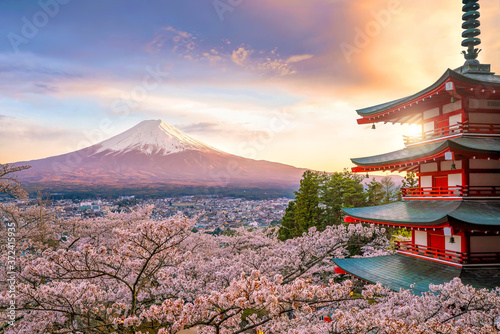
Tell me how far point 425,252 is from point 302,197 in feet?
46.6

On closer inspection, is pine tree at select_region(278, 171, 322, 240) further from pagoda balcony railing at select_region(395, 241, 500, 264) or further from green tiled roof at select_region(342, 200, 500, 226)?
pagoda balcony railing at select_region(395, 241, 500, 264)

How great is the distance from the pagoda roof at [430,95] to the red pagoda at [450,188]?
28mm

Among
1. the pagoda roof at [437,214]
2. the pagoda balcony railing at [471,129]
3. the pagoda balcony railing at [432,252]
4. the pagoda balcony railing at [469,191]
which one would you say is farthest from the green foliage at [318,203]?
the pagoda balcony railing at [471,129]

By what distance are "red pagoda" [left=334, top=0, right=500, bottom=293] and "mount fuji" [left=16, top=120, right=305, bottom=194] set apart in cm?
4083

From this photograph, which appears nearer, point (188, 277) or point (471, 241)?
point (471, 241)

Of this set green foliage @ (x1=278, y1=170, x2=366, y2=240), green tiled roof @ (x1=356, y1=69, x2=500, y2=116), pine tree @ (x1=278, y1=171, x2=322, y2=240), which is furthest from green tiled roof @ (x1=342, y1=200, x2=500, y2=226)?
green foliage @ (x1=278, y1=170, x2=366, y2=240)

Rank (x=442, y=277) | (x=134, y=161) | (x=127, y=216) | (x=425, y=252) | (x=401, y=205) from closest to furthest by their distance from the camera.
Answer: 1. (x=442, y=277)
2. (x=425, y=252)
3. (x=401, y=205)
4. (x=127, y=216)
5. (x=134, y=161)

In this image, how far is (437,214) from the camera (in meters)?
8.29

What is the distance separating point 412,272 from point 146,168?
58971 millimetres

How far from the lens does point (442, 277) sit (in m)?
8.05

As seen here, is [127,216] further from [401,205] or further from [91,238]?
[401,205]

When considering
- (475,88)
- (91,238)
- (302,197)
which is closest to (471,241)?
(475,88)

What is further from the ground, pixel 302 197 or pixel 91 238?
pixel 302 197

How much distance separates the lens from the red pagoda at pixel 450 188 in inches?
312
